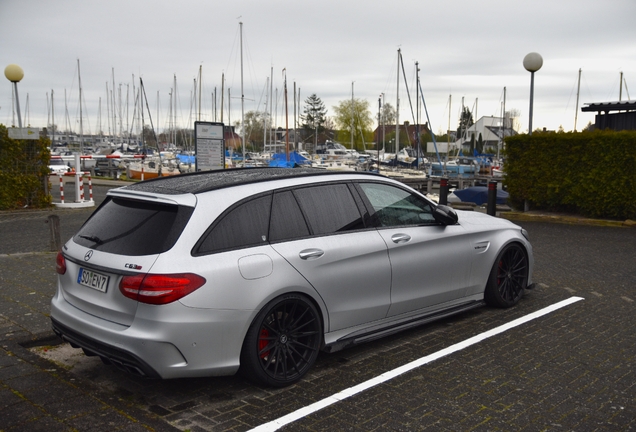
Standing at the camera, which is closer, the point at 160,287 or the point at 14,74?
the point at 160,287

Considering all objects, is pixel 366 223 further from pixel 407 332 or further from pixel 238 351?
pixel 238 351

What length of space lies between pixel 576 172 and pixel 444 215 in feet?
34.4

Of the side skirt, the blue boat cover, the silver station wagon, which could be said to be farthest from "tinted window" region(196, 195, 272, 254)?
the blue boat cover

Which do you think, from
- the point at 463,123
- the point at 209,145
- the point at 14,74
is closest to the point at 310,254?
the point at 209,145

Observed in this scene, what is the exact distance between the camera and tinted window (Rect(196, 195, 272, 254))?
4.54m

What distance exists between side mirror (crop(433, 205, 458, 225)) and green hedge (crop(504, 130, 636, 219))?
398 inches

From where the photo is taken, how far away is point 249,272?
14.9 ft

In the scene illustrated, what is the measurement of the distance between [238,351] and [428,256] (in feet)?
7.55

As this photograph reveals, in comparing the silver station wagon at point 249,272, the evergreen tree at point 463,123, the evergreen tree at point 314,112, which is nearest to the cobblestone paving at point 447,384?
the silver station wagon at point 249,272

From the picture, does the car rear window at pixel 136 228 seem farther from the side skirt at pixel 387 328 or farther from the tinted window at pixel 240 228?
the side skirt at pixel 387 328

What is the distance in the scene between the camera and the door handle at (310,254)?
4.92 m

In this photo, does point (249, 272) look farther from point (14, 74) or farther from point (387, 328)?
point (14, 74)

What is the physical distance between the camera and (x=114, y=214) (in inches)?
193

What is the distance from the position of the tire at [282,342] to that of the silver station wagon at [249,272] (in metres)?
0.01
